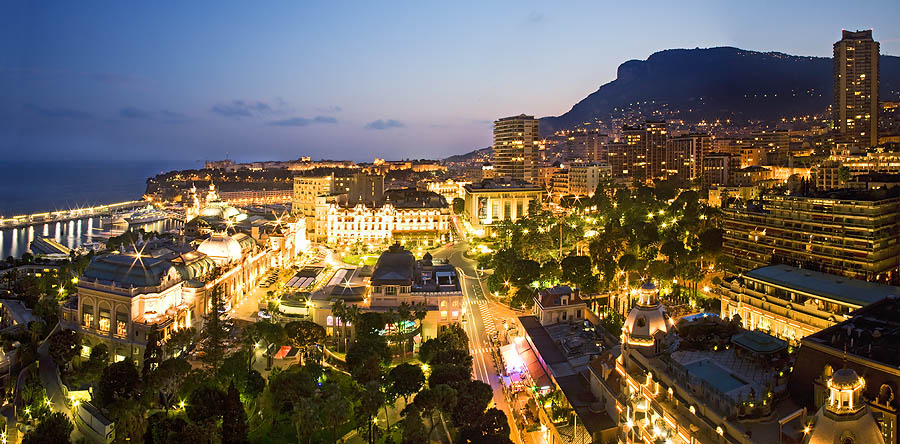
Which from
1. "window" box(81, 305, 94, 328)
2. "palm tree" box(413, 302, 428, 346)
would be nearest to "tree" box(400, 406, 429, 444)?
"palm tree" box(413, 302, 428, 346)

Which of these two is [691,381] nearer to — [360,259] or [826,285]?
[826,285]

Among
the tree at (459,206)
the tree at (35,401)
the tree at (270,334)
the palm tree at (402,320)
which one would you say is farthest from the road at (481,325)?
the tree at (459,206)

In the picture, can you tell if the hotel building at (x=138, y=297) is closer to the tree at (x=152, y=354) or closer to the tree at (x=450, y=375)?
the tree at (x=152, y=354)

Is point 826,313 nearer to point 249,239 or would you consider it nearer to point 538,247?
point 538,247

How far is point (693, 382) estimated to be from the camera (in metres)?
23.5

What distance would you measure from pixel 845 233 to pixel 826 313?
1320 cm

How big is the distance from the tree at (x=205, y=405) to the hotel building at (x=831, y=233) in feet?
168

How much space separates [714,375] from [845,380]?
686 centimetres

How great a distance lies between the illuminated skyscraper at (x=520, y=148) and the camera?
145125 mm

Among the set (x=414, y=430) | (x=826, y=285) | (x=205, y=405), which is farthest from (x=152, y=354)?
(x=826, y=285)

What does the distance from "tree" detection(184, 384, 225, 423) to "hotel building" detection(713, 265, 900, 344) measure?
37.0m

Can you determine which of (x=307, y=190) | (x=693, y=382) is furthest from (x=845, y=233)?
(x=307, y=190)

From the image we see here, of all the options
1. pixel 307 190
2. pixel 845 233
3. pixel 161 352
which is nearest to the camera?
pixel 161 352

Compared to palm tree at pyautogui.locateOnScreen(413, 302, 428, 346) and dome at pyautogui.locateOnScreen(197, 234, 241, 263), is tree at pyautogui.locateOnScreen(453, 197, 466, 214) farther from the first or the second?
palm tree at pyautogui.locateOnScreen(413, 302, 428, 346)
